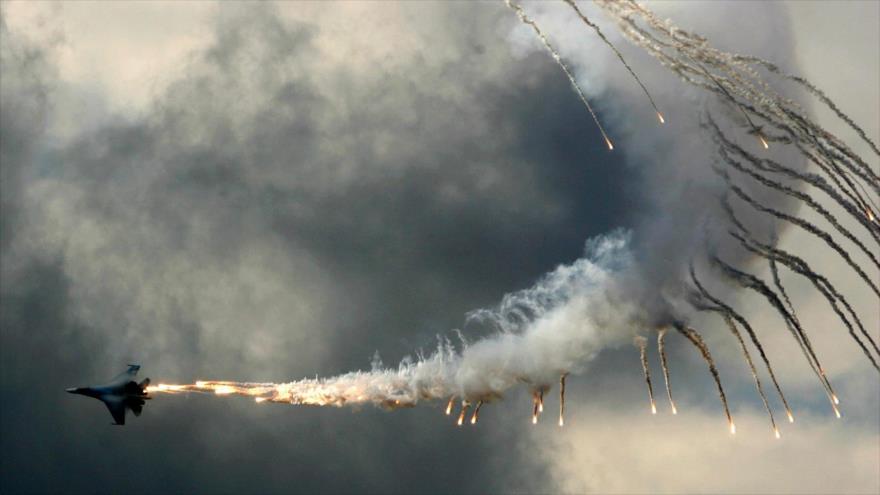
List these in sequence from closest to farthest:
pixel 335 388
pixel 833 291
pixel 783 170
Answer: pixel 833 291, pixel 783 170, pixel 335 388

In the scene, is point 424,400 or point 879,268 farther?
point 424,400

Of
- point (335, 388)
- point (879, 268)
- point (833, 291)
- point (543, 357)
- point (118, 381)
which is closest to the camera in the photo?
point (879, 268)

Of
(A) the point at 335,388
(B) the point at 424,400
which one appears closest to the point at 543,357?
(B) the point at 424,400

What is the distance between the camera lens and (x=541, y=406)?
81.8 m

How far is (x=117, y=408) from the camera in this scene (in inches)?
3701

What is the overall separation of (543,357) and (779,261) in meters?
21.5

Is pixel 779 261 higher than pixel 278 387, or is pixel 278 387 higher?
pixel 779 261

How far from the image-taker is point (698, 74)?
69.7 m

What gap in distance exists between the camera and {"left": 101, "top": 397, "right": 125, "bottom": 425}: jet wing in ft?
308

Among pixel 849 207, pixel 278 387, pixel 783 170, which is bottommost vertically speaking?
pixel 278 387

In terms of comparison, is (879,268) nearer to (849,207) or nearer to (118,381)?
(849,207)

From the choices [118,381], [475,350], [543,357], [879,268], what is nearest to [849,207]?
[879,268]

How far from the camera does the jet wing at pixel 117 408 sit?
9381cm

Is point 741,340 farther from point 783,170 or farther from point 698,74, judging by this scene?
point 698,74
